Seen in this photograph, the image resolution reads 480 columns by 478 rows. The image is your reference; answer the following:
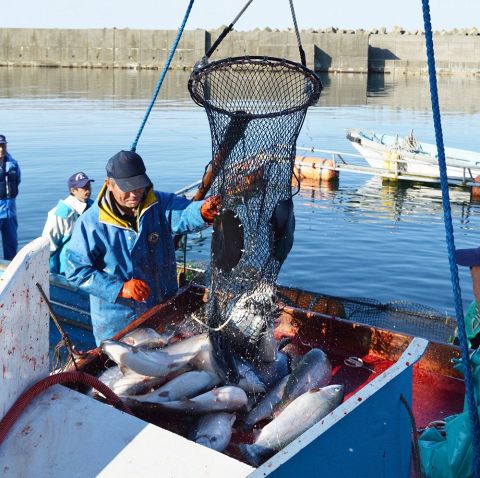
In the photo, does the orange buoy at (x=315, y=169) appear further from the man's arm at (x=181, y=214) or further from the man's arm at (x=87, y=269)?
the man's arm at (x=87, y=269)

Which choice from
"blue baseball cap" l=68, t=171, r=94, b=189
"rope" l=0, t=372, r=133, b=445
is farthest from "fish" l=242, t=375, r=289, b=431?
"blue baseball cap" l=68, t=171, r=94, b=189

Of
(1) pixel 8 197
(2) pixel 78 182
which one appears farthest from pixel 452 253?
(1) pixel 8 197

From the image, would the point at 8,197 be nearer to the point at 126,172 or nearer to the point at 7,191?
the point at 7,191

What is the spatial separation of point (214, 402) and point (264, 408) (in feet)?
1.23

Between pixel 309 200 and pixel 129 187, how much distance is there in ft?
47.9

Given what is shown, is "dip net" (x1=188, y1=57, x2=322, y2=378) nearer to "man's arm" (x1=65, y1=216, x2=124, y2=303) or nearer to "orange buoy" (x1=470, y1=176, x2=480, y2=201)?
"man's arm" (x1=65, y1=216, x2=124, y2=303)

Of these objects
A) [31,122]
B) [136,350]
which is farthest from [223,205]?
[31,122]

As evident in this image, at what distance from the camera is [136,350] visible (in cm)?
395

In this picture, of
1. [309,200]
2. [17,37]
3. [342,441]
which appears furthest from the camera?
[17,37]

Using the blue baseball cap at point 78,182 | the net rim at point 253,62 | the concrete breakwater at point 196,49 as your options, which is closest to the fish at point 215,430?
the net rim at point 253,62

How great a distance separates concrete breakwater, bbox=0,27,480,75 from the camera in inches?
2418

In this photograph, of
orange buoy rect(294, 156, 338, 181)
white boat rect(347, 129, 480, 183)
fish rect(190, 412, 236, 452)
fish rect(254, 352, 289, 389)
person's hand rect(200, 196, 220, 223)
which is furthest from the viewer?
orange buoy rect(294, 156, 338, 181)

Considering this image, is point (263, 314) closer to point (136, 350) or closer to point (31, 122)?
point (136, 350)

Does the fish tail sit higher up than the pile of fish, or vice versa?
the pile of fish
